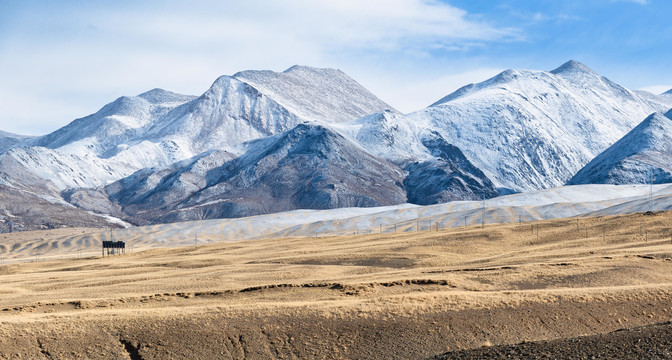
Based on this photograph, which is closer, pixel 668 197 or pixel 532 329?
pixel 532 329

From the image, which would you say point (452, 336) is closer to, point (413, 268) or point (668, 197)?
point (413, 268)

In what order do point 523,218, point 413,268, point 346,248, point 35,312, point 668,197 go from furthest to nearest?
1. point 523,218
2. point 668,197
3. point 346,248
4. point 413,268
5. point 35,312

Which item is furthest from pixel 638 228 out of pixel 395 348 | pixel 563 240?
pixel 395 348

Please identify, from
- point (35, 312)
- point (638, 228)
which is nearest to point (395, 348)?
point (35, 312)

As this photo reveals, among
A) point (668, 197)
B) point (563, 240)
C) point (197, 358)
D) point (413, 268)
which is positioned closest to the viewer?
point (197, 358)

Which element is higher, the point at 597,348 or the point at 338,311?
the point at 338,311

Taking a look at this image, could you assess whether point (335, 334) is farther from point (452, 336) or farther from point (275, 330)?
point (452, 336)

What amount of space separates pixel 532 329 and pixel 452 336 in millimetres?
5230

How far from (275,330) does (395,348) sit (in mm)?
7190

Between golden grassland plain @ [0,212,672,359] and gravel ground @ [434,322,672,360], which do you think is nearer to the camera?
gravel ground @ [434,322,672,360]

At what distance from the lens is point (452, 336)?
1666 inches

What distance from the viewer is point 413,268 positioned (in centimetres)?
7606

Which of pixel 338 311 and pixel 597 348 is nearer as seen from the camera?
pixel 597 348

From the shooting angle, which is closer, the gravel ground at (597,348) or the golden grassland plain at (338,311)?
the gravel ground at (597,348)
